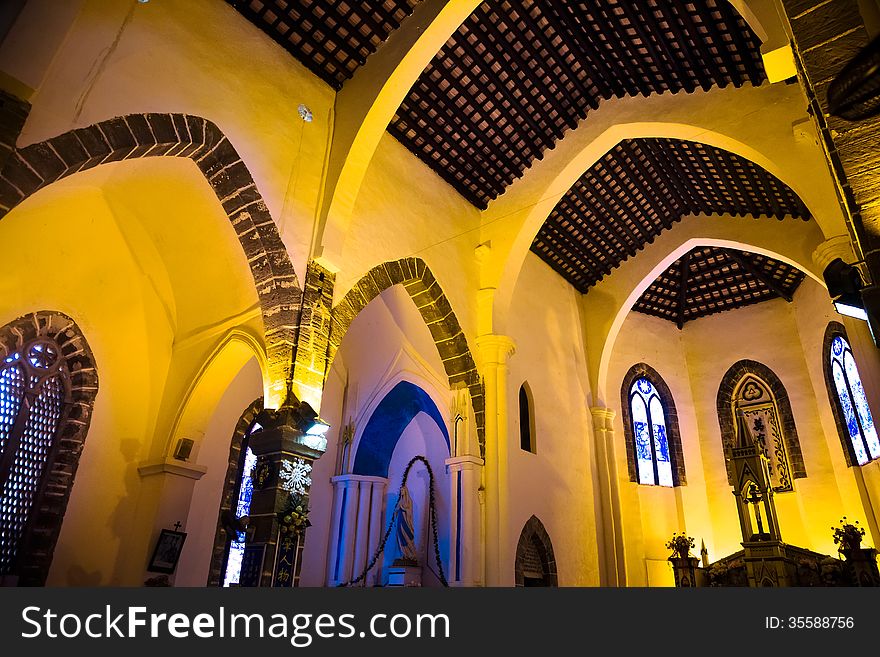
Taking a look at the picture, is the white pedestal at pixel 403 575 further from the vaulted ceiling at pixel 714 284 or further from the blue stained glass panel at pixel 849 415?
the blue stained glass panel at pixel 849 415

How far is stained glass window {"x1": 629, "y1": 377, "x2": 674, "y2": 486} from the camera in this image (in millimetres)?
12602

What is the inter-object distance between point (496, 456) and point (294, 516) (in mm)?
3399

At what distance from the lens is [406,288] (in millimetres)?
8922

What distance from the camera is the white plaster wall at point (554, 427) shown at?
948 cm

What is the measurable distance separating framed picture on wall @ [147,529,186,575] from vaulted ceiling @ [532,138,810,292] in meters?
7.72

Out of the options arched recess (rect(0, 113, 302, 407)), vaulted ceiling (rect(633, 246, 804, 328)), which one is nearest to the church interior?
arched recess (rect(0, 113, 302, 407))

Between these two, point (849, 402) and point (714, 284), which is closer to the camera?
point (849, 402)

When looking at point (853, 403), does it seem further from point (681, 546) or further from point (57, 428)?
point (57, 428)

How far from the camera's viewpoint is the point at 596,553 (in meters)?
10.5

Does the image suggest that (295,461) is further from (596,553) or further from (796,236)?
(796,236)

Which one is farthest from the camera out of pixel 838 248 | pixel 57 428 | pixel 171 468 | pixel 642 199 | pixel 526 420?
pixel 642 199

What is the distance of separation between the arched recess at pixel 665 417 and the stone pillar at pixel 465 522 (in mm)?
5259

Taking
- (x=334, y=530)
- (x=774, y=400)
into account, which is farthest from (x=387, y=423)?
(x=774, y=400)

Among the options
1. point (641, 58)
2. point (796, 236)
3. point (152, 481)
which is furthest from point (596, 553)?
point (641, 58)
